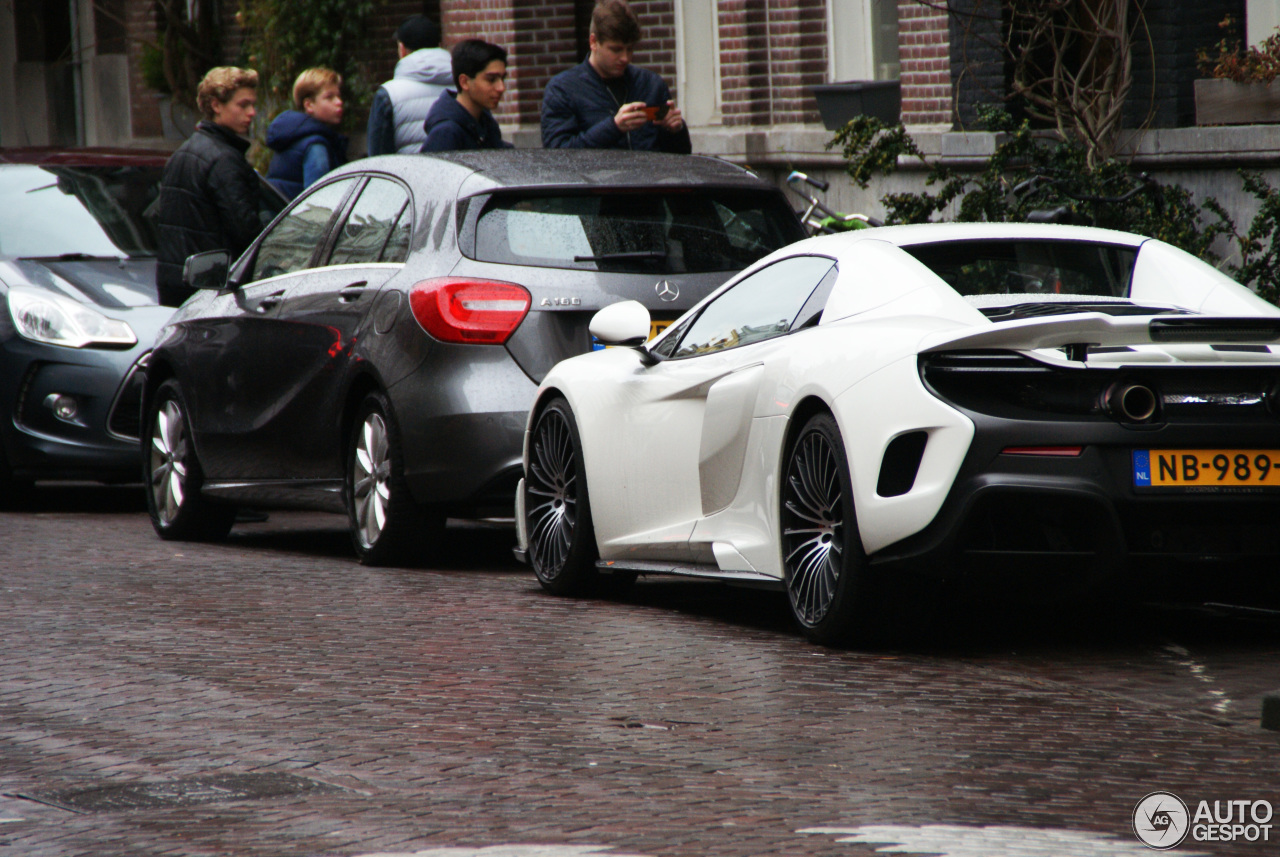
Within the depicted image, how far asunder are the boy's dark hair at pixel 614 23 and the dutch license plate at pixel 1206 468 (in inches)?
241

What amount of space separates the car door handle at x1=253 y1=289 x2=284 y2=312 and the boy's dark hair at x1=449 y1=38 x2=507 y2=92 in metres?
2.26

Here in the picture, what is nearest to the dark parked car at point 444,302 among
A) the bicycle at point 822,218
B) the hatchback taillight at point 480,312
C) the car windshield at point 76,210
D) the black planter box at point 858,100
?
the hatchback taillight at point 480,312

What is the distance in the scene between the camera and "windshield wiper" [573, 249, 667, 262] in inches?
334

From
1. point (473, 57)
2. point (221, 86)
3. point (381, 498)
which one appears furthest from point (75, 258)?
point (381, 498)

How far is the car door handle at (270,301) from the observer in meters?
9.66

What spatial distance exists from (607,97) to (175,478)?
3.22 meters

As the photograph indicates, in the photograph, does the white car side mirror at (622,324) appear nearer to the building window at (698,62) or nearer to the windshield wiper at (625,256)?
the windshield wiper at (625,256)

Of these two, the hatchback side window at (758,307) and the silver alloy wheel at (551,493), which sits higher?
the hatchback side window at (758,307)

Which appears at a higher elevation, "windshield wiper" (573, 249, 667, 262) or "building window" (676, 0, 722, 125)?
"building window" (676, 0, 722, 125)

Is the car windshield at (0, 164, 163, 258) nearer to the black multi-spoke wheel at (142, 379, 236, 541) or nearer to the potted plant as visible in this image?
the black multi-spoke wheel at (142, 379, 236, 541)

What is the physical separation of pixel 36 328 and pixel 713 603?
5.29 metres

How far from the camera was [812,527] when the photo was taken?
6574 mm

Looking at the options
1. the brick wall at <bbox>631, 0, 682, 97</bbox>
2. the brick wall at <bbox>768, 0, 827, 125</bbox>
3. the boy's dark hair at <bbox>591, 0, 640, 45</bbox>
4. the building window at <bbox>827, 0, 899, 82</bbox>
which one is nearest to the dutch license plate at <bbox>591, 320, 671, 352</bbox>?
the boy's dark hair at <bbox>591, 0, 640, 45</bbox>

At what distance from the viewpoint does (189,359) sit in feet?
33.9
